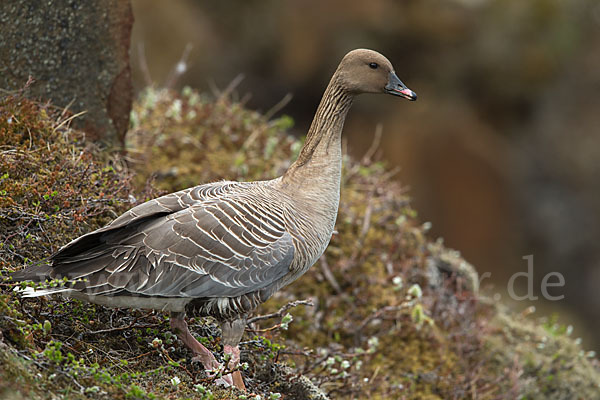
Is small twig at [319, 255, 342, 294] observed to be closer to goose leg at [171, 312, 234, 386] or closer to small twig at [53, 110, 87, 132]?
goose leg at [171, 312, 234, 386]

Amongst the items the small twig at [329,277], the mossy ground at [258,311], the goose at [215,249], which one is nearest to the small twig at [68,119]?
the mossy ground at [258,311]

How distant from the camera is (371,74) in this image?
5.26 metres

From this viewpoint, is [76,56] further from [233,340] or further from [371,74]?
[233,340]

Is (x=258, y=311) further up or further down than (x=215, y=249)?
further down

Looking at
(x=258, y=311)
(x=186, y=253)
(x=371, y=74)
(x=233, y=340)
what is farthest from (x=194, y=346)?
(x=371, y=74)

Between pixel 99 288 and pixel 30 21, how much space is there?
300 cm

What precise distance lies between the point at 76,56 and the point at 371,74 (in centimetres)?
278

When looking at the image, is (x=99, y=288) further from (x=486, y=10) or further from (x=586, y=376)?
(x=486, y=10)

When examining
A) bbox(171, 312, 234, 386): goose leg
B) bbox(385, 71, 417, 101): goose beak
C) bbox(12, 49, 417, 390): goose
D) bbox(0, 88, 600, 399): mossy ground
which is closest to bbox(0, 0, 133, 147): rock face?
bbox(0, 88, 600, 399): mossy ground

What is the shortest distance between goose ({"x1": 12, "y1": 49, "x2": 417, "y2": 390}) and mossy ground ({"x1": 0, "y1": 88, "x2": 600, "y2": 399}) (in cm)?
30

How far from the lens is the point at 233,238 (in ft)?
15.1

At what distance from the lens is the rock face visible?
601cm

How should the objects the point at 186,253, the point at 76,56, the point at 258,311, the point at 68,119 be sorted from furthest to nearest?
the point at 258,311 → the point at 76,56 → the point at 68,119 → the point at 186,253

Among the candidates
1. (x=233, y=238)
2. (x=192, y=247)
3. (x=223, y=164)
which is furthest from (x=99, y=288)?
(x=223, y=164)
